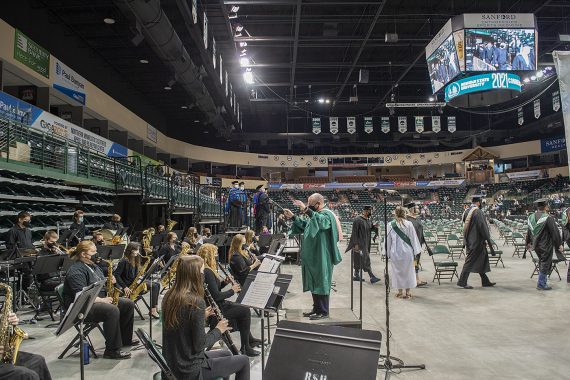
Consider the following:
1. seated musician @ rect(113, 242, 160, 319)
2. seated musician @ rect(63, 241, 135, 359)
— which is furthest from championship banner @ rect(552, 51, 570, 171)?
seated musician @ rect(113, 242, 160, 319)

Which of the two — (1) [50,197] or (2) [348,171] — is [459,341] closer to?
(1) [50,197]

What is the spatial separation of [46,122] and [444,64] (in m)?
12.8

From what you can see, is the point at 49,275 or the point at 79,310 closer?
the point at 79,310

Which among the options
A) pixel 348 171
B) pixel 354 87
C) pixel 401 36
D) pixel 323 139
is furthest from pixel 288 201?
pixel 401 36

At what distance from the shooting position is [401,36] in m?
20.2

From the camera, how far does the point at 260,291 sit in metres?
3.45

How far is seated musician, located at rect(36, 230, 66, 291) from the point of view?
641 cm

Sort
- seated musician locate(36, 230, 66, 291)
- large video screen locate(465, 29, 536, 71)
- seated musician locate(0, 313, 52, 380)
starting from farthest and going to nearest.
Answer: large video screen locate(465, 29, 536, 71)
seated musician locate(36, 230, 66, 291)
seated musician locate(0, 313, 52, 380)

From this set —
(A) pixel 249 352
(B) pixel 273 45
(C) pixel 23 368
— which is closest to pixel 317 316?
(A) pixel 249 352

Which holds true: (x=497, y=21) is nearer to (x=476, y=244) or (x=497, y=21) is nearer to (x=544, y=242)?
(x=544, y=242)

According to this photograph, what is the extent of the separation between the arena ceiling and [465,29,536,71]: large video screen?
14.5 ft

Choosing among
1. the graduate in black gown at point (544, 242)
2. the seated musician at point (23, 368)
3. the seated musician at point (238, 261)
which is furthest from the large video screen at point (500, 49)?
the seated musician at point (23, 368)

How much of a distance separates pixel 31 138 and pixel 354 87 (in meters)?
20.1

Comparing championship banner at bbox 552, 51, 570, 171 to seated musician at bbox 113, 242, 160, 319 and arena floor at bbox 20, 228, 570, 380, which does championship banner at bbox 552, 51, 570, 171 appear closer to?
arena floor at bbox 20, 228, 570, 380
